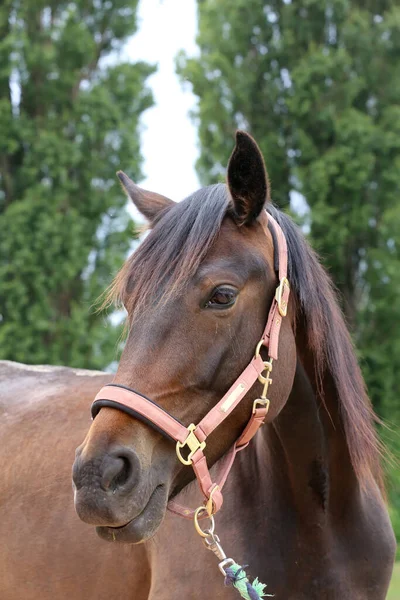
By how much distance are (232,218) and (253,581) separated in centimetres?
122

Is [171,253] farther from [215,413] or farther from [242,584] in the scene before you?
[242,584]

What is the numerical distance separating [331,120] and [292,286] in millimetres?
7382

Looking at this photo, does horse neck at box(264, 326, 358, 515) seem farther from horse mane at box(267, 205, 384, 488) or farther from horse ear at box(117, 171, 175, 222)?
horse ear at box(117, 171, 175, 222)

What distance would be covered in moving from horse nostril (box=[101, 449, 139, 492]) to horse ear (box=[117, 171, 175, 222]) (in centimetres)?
101

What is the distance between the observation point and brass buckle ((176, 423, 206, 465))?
1971mm

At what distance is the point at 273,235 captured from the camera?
2.41m

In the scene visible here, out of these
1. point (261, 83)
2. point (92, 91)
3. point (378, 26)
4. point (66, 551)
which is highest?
point (378, 26)

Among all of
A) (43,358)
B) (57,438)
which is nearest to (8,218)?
(43,358)

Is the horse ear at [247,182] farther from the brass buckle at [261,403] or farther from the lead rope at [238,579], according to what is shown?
the lead rope at [238,579]

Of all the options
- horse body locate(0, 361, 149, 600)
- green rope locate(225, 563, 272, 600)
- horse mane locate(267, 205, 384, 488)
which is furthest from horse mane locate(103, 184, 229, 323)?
horse body locate(0, 361, 149, 600)

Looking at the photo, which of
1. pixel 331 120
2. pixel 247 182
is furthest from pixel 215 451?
pixel 331 120

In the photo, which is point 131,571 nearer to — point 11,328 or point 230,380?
point 230,380

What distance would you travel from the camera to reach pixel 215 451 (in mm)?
2123

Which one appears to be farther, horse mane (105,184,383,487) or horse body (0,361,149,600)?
horse body (0,361,149,600)
